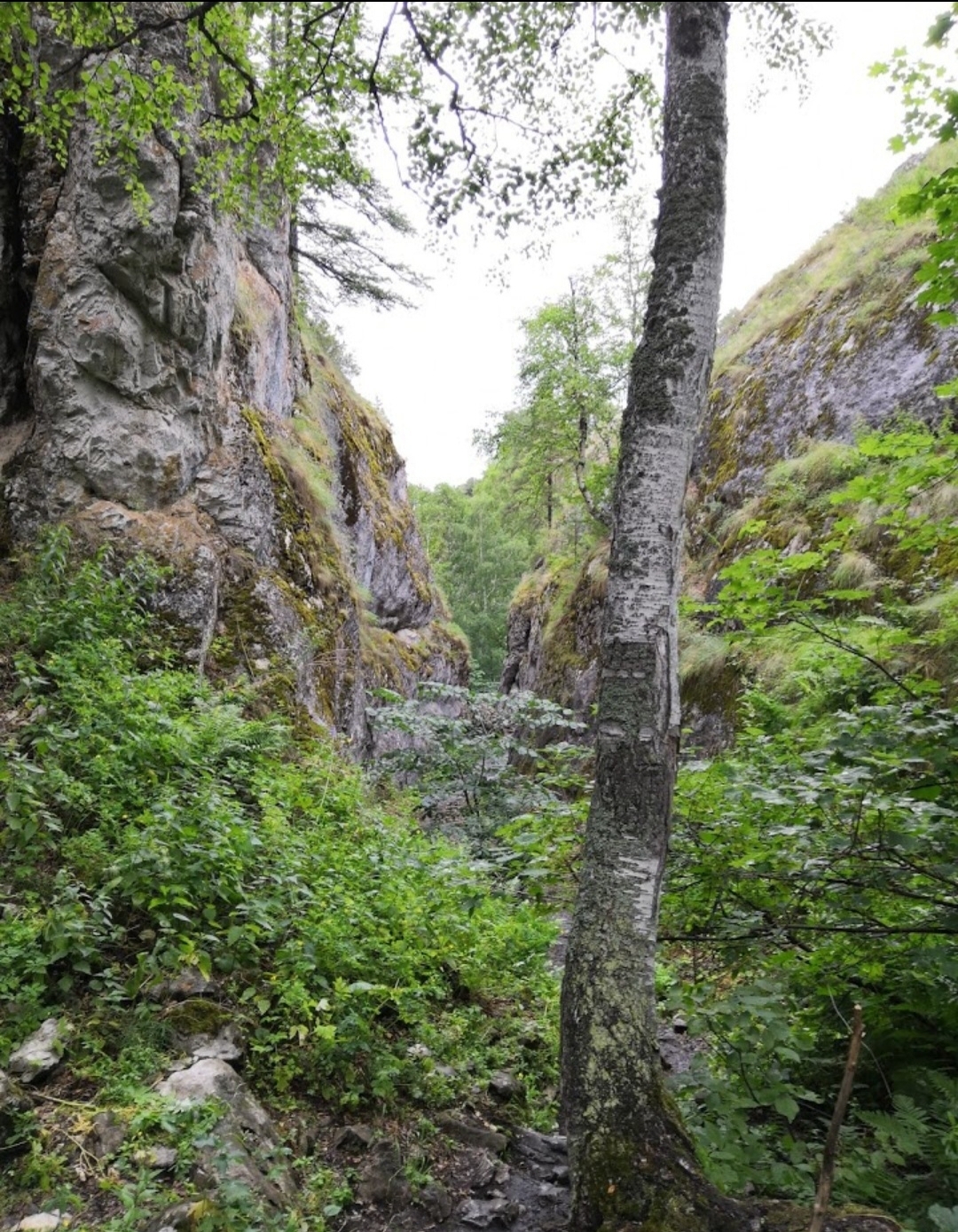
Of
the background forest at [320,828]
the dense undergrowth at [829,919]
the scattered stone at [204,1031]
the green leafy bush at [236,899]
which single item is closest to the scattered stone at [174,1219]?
the background forest at [320,828]

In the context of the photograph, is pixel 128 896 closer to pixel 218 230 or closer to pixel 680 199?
pixel 680 199

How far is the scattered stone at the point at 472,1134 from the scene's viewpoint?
321 cm

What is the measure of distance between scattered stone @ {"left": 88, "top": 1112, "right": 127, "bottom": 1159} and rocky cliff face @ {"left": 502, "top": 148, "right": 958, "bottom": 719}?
24.3 ft

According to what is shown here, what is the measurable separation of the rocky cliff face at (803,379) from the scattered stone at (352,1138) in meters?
6.67

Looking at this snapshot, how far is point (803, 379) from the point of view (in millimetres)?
13164

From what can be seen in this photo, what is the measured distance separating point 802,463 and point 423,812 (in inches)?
334

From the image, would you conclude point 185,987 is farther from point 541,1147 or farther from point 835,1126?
point 835,1126

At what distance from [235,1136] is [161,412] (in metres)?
7.14

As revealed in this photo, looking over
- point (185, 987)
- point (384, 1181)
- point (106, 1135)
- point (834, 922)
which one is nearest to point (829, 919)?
point (834, 922)

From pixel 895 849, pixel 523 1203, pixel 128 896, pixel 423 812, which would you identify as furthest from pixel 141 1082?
pixel 423 812

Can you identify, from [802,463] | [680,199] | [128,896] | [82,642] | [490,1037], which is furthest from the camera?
[802,463]

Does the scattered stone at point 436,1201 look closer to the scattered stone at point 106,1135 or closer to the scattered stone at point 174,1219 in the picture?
Result: the scattered stone at point 174,1219

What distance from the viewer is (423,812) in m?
8.89

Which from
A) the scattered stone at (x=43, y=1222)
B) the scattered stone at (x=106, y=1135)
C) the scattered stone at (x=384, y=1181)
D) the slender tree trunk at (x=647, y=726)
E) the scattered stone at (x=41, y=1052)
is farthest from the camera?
the scattered stone at (x=384, y=1181)
